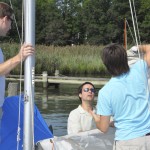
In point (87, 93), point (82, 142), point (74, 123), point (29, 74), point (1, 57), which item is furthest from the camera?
point (87, 93)

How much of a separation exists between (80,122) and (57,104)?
37.7 feet

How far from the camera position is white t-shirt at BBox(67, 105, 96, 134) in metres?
5.18

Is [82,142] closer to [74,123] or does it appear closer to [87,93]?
[74,123]

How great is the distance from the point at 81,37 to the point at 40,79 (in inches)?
1968

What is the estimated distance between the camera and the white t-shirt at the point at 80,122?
518cm

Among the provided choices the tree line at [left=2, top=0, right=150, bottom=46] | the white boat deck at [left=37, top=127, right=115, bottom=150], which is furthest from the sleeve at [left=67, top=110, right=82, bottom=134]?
the tree line at [left=2, top=0, right=150, bottom=46]

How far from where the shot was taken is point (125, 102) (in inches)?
133

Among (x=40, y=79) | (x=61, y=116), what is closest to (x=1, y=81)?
(x=61, y=116)

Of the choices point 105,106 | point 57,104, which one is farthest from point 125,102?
point 57,104

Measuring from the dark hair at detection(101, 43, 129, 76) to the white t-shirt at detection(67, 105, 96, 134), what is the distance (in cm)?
186

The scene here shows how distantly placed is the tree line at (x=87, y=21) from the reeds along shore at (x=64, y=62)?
2327 cm

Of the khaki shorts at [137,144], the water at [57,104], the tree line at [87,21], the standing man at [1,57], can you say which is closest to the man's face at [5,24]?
the standing man at [1,57]

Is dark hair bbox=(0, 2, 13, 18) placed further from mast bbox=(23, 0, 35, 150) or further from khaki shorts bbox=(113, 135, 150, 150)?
khaki shorts bbox=(113, 135, 150, 150)

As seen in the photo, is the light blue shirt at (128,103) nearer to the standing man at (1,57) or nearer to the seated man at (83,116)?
the standing man at (1,57)
